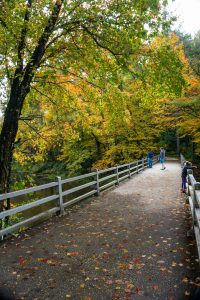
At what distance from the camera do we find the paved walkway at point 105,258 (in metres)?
4.63

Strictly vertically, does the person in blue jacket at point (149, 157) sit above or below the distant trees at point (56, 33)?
below

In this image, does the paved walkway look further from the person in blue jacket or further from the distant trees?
the person in blue jacket

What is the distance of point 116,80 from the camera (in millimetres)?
10680

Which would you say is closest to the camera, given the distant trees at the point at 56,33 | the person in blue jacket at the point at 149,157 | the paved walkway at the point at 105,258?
the paved walkway at the point at 105,258

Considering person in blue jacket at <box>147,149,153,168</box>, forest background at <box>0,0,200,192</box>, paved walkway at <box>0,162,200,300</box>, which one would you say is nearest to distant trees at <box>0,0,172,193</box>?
forest background at <box>0,0,200,192</box>

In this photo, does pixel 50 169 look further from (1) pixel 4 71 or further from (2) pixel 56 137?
(1) pixel 4 71

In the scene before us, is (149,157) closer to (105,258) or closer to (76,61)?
(76,61)

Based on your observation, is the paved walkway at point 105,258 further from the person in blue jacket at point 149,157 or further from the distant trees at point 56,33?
the person in blue jacket at point 149,157

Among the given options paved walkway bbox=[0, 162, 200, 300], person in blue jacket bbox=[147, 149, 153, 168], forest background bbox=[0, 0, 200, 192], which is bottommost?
paved walkway bbox=[0, 162, 200, 300]

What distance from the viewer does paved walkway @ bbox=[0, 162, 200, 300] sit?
4.63 metres

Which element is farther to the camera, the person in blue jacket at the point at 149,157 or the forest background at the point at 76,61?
the person in blue jacket at the point at 149,157

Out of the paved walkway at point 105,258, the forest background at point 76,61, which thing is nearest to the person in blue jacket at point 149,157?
the forest background at point 76,61

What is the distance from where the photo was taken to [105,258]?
5.94 metres

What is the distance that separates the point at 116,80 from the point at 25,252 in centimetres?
692
